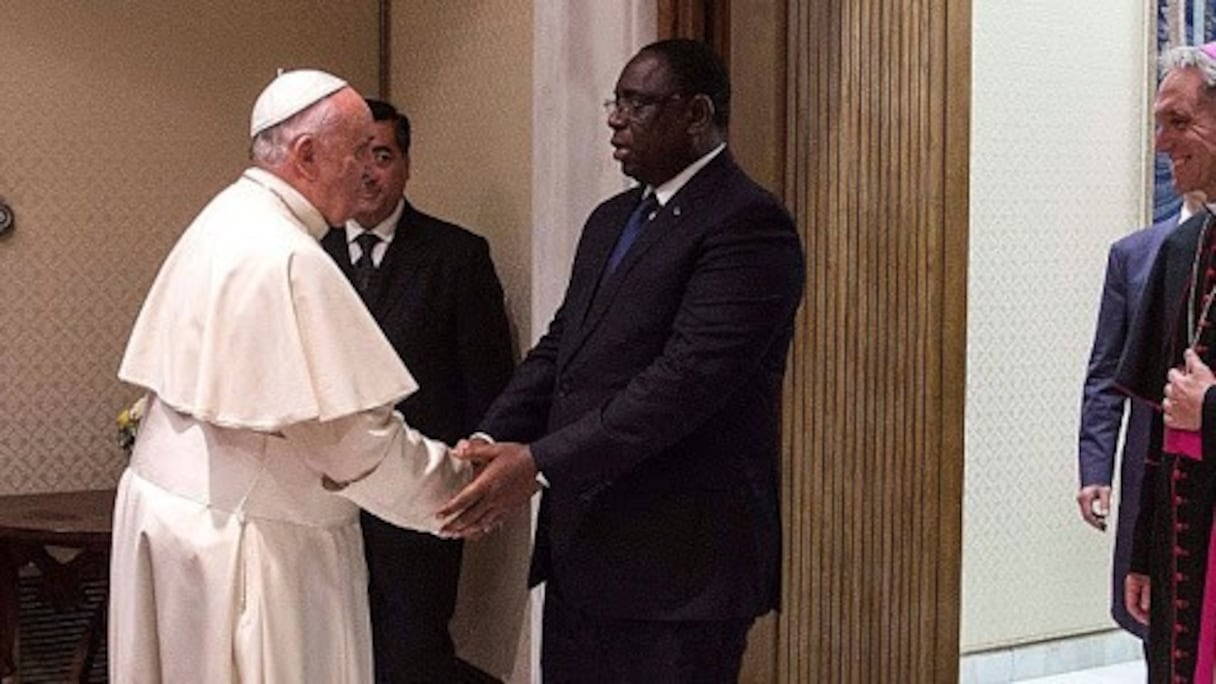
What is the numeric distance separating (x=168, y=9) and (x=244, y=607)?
291cm

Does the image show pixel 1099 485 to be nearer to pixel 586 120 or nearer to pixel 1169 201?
pixel 586 120

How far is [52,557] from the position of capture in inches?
179

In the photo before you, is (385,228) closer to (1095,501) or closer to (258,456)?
(258,456)

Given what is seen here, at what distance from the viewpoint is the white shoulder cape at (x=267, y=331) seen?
259cm

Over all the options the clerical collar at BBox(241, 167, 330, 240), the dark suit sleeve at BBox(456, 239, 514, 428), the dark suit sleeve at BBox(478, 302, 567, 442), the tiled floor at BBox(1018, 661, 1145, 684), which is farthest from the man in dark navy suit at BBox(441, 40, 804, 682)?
the tiled floor at BBox(1018, 661, 1145, 684)

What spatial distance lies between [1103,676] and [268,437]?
11.2 ft

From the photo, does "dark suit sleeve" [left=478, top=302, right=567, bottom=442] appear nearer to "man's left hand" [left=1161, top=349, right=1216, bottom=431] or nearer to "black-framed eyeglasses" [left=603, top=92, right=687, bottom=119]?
"black-framed eyeglasses" [left=603, top=92, right=687, bottom=119]

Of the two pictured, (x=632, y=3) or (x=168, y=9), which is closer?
(x=632, y=3)

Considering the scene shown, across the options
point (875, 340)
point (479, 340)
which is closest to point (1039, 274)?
point (875, 340)

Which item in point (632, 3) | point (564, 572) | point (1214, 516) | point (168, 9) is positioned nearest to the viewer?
point (1214, 516)

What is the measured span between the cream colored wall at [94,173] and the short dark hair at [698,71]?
268cm

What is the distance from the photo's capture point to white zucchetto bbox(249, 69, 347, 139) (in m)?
2.73

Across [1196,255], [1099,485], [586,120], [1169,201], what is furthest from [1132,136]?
[1196,255]

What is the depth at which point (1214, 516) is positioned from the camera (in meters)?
2.60
